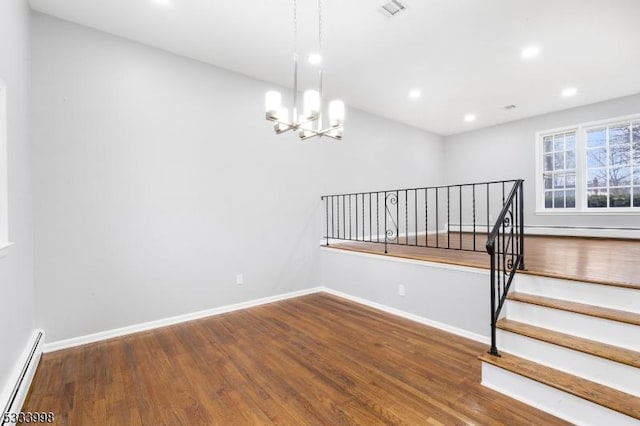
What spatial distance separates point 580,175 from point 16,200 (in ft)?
26.7

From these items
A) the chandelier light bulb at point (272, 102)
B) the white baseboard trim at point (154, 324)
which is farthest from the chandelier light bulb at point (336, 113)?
the white baseboard trim at point (154, 324)

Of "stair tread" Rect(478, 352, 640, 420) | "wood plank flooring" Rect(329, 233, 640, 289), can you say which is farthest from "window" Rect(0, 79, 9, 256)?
"wood plank flooring" Rect(329, 233, 640, 289)

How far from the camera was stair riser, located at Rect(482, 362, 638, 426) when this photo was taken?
171 centimetres

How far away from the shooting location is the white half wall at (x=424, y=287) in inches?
114

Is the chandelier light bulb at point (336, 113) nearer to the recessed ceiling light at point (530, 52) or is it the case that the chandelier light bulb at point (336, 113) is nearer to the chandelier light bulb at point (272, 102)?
the chandelier light bulb at point (272, 102)

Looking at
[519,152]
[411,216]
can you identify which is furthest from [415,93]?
[519,152]

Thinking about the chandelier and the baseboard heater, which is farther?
the chandelier

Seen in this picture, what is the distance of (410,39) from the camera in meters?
3.37

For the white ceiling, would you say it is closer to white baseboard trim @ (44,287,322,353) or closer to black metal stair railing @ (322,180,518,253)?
black metal stair railing @ (322,180,518,253)

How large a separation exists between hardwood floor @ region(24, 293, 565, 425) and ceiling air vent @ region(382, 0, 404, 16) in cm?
322

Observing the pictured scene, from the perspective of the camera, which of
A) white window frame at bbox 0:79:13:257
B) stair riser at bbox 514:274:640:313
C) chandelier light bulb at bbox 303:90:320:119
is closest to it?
white window frame at bbox 0:79:13:257

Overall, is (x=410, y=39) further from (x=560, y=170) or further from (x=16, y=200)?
(x=560, y=170)

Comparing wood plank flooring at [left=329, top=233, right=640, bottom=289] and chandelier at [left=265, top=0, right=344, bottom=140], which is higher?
chandelier at [left=265, top=0, right=344, bottom=140]

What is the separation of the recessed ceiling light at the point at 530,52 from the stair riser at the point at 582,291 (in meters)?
2.79
